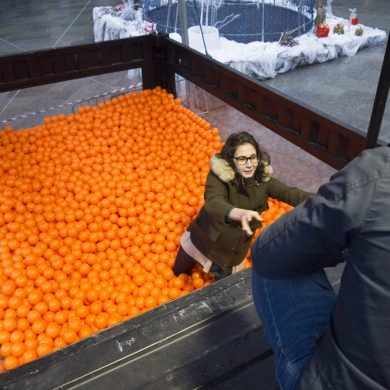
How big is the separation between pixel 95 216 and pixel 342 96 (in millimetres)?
5389

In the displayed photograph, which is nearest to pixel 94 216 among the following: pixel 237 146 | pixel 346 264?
pixel 237 146

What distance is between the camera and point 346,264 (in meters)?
1.15

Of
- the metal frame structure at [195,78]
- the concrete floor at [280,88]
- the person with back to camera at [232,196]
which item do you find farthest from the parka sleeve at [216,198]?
the metal frame structure at [195,78]

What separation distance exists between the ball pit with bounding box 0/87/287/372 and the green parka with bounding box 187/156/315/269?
1.81 ft

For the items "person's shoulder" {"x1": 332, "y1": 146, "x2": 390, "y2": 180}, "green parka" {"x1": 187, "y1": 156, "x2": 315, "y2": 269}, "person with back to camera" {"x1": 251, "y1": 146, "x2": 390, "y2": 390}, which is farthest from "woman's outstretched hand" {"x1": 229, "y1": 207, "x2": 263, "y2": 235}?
"person's shoulder" {"x1": 332, "y1": 146, "x2": 390, "y2": 180}

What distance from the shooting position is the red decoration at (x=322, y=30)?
9.19 m

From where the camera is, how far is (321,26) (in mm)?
9180

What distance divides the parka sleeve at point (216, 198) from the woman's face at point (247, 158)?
15 cm

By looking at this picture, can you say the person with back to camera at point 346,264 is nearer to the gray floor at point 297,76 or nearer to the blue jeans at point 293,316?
the blue jeans at point 293,316

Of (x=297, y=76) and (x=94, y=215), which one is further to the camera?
(x=297, y=76)

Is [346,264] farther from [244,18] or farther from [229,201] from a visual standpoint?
[244,18]

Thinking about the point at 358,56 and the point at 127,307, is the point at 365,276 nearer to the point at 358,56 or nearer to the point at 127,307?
the point at 127,307

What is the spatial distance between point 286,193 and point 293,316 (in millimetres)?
1366

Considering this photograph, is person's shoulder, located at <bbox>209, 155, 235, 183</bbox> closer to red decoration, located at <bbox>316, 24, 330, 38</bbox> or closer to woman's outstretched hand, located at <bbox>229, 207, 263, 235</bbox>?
woman's outstretched hand, located at <bbox>229, 207, 263, 235</bbox>
